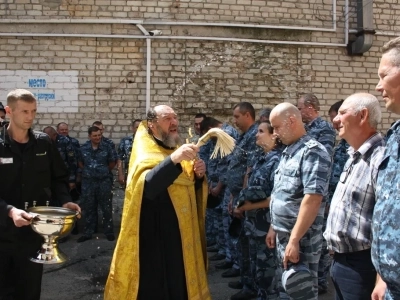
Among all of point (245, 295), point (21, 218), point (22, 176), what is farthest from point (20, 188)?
point (245, 295)

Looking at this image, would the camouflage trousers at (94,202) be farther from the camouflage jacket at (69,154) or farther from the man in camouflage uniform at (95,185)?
the camouflage jacket at (69,154)

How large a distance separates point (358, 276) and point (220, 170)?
3943 mm

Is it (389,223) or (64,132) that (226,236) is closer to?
(64,132)

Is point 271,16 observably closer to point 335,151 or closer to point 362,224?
point 335,151

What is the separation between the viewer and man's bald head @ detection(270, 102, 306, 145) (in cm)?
349

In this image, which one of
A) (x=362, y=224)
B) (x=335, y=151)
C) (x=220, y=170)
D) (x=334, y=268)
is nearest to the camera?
(x=362, y=224)

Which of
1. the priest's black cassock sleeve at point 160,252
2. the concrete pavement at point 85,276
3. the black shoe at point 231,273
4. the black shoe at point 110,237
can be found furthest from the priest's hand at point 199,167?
the black shoe at point 110,237

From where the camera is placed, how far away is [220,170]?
21.8ft

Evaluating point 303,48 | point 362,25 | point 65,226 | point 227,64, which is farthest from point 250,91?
point 65,226

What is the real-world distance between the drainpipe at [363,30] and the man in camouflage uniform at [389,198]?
8.77m

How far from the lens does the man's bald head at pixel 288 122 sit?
137 inches

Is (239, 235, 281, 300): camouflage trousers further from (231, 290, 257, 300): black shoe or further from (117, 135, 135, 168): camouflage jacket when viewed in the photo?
(117, 135, 135, 168): camouflage jacket

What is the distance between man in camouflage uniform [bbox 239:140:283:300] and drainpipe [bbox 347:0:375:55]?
6.85m

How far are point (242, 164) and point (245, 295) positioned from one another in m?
1.49
